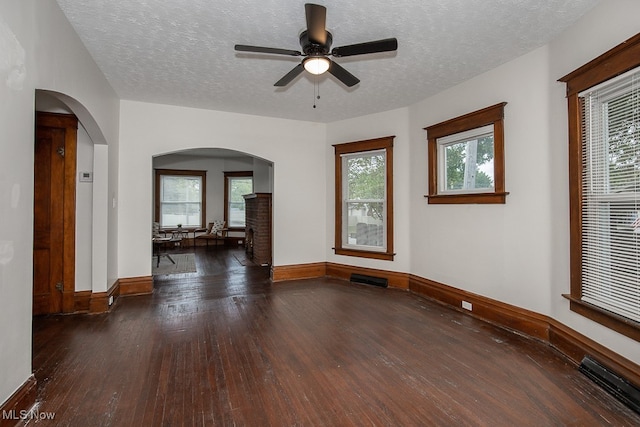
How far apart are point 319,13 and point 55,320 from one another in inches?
165

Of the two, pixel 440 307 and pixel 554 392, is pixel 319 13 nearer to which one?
pixel 554 392

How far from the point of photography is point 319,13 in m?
2.13

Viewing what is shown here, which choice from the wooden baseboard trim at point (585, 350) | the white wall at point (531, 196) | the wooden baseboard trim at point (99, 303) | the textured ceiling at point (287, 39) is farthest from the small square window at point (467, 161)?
the wooden baseboard trim at point (99, 303)

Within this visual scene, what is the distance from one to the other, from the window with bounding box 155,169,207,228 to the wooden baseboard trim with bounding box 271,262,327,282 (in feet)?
18.7

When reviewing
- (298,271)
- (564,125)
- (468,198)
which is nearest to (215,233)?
(298,271)

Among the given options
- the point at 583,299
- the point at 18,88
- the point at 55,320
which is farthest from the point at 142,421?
the point at 583,299

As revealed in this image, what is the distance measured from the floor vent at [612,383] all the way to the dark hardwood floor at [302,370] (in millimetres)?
59

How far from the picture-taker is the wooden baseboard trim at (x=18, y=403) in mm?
1703

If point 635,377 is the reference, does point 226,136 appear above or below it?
above

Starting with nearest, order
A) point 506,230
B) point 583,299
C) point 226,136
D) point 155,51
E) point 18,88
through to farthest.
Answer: point 18,88 < point 583,299 < point 155,51 < point 506,230 < point 226,136

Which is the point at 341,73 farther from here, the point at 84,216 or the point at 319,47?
the point at 84,216

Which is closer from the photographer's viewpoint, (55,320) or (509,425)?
(509,425)

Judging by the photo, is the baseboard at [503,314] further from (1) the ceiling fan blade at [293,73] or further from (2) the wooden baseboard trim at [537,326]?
(1) the ceiling fan blade at [293,73]

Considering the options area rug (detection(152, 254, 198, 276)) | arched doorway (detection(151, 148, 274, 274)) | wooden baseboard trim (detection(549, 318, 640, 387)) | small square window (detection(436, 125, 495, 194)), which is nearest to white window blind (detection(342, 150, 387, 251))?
small square window (detection(436, 125, 495, 194))
